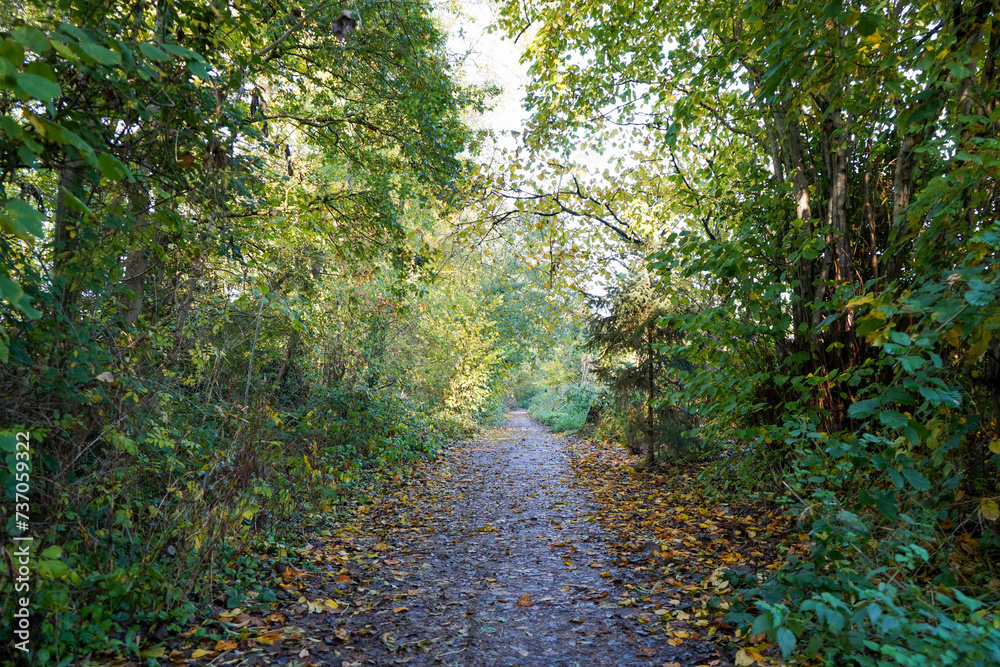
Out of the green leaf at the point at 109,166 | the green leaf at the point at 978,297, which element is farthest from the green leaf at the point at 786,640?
the green leaf at the point at 109,166

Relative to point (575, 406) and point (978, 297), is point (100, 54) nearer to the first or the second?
point (978, 297)

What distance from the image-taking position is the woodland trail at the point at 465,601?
3236 mm

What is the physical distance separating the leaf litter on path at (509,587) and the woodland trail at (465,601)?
0.04 ft

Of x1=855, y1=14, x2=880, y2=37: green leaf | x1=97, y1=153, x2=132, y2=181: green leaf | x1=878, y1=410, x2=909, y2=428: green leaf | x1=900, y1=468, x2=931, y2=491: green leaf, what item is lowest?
x1=900, y1=468, x2=931, y2=491: green leaf

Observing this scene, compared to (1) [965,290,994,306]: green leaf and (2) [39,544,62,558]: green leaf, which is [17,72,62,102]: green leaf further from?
(1) [965,290,994,306]: green leaf

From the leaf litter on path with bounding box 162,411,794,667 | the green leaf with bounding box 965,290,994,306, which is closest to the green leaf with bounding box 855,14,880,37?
the green leaf with bounding box 965,290,994,306

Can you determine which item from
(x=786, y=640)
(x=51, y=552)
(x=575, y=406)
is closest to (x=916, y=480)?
(x=786, y=640)

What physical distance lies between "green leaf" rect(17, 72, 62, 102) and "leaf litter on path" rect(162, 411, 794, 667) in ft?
10.1

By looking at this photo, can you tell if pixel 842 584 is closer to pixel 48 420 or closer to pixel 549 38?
pixel 48 420

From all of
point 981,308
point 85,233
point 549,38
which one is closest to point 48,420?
point 85,233

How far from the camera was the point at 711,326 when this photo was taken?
16.0 ft

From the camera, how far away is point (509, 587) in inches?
173

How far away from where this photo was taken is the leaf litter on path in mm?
3240

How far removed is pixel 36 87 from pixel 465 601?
4066mm
